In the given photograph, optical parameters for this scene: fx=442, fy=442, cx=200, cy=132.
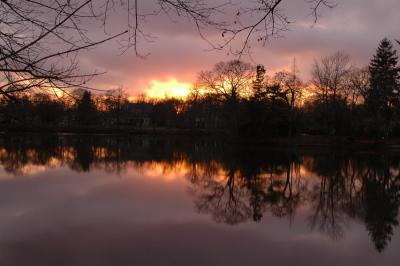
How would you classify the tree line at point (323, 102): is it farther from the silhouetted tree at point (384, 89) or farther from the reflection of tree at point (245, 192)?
the reflection of tree at point (245, 192)

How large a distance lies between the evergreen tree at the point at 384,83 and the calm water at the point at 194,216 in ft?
99.3

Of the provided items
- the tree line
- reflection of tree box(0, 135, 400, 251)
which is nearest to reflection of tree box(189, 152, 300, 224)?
reflection of tree box(0, 135, 400, 251)

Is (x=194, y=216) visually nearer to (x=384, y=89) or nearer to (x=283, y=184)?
(x=283, y=184)

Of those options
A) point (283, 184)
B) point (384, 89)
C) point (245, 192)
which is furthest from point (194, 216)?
point (384, 89)

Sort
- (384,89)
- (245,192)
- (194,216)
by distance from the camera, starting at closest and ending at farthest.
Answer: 1. (194,216)
2. (245,192)
3. (384,89)

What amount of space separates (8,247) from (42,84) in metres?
7.74

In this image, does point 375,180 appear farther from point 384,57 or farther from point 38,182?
point 384,57

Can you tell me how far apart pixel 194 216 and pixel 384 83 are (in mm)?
47823

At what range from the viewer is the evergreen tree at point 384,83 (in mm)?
54406

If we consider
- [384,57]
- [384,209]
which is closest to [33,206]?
[384,209]

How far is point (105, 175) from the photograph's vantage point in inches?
895

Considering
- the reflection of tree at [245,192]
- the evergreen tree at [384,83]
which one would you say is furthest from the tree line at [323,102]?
the reflection of tree at [245,192]

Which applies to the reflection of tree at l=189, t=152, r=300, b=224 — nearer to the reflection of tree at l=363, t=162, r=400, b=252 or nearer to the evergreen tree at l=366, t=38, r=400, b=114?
the reflection of tree at l=363, t=162, r=400, b=252

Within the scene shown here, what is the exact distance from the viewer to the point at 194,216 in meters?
14.0
